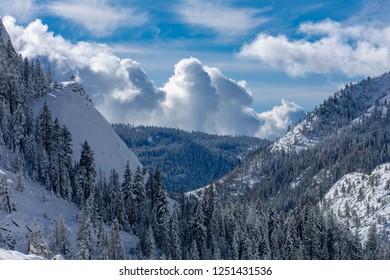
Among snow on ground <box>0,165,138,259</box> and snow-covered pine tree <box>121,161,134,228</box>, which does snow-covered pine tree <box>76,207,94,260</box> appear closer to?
snow on ground <box>0,165,138,259</box>

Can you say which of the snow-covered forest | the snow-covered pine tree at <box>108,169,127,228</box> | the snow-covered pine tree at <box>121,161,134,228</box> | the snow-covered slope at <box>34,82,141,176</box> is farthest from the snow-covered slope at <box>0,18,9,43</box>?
the snow-covered pine tree at <box>108,169,127,228</box>

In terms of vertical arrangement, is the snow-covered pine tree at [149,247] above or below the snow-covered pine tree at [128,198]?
below

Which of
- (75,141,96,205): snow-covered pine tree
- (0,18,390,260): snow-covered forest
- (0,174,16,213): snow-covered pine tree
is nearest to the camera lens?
(0,174,16,213): snow-covered pine tree

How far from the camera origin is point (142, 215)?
10431 centimetres

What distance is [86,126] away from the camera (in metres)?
135

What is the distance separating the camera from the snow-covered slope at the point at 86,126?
127m

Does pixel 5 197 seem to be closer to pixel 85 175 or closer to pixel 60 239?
pixel 60 239

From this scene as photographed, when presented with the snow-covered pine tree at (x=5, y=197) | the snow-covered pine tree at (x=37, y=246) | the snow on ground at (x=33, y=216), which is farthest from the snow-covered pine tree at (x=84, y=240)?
the snow-covered pine tree at (x=37, y=246)

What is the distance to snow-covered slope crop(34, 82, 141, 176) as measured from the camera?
12694 centimetres

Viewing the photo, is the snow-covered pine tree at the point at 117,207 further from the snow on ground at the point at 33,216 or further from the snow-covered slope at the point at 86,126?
the snow-covered slope at the point at 86,126
